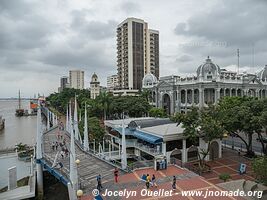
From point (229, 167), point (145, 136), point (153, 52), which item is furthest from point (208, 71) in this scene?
point (153, 52)

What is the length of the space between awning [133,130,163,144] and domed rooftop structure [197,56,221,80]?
41.8m

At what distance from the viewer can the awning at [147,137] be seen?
33.7 metres

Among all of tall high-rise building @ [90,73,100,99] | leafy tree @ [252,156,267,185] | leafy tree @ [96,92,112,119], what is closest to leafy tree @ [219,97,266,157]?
leafy tree @ [252,156,267,185]

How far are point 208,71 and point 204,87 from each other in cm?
510

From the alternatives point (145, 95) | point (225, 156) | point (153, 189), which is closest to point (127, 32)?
point (145, 95)

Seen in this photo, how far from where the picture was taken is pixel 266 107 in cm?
3316

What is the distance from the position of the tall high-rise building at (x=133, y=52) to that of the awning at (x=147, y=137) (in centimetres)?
8457

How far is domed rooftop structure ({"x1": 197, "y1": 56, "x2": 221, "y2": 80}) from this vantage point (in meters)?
73.7

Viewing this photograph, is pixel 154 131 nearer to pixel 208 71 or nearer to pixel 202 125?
pixel 202 125

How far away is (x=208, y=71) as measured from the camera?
244 ft

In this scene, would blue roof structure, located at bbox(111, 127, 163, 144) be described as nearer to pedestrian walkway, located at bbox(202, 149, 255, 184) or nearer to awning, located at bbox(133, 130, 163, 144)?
awning, located at bbox(133, 130, 163, 144)

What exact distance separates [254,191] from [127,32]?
110388 millimetres

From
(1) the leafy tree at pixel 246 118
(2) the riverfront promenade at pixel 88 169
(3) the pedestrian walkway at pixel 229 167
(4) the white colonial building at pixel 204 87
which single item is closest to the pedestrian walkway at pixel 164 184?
(2) the riverfront promenade at pixel 88 169

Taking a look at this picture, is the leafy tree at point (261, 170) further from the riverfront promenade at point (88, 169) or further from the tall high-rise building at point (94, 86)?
the tall high-rise building at point (94, 86)
